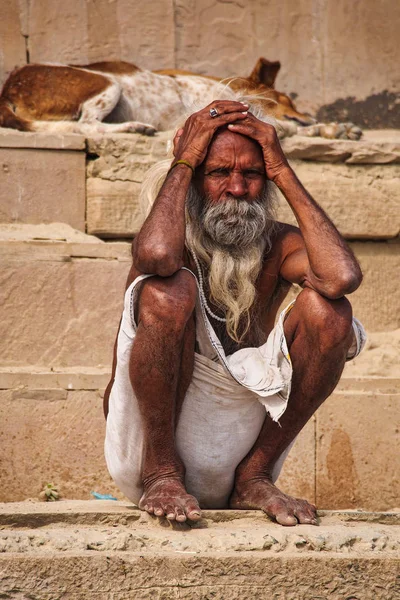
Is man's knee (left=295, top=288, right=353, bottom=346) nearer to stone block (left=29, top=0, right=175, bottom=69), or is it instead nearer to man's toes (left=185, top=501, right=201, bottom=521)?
man's toes (left=185, top=501, right=201, bottom=521)

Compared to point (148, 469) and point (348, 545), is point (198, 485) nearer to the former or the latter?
point (148, 469)

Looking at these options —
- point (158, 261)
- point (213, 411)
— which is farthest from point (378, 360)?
point (158, 261)

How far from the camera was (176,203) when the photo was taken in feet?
12.6

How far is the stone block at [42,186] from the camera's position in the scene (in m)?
5.77

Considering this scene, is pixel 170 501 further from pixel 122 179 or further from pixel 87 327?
pixel 122 179

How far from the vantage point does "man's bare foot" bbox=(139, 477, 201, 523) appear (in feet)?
11.1

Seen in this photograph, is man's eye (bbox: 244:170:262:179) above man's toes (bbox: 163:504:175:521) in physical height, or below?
above

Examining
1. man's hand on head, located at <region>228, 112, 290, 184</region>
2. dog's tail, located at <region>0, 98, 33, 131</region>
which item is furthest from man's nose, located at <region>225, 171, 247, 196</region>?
dog's tail, located at <region>0, 98, 33, 131</region>

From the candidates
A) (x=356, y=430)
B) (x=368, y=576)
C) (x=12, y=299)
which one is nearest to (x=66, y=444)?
(x=12, y=299)

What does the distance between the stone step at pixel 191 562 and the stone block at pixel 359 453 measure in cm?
189

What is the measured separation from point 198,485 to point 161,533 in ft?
1.81

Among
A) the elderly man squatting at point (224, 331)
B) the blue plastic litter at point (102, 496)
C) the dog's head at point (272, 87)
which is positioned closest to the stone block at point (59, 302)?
the blue plastic litter at point (102, 496)

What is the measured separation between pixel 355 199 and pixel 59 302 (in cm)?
186

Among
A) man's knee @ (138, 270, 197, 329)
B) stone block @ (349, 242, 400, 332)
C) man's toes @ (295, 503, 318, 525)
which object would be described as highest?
man's knee @ (138, 270, 197, 329)
